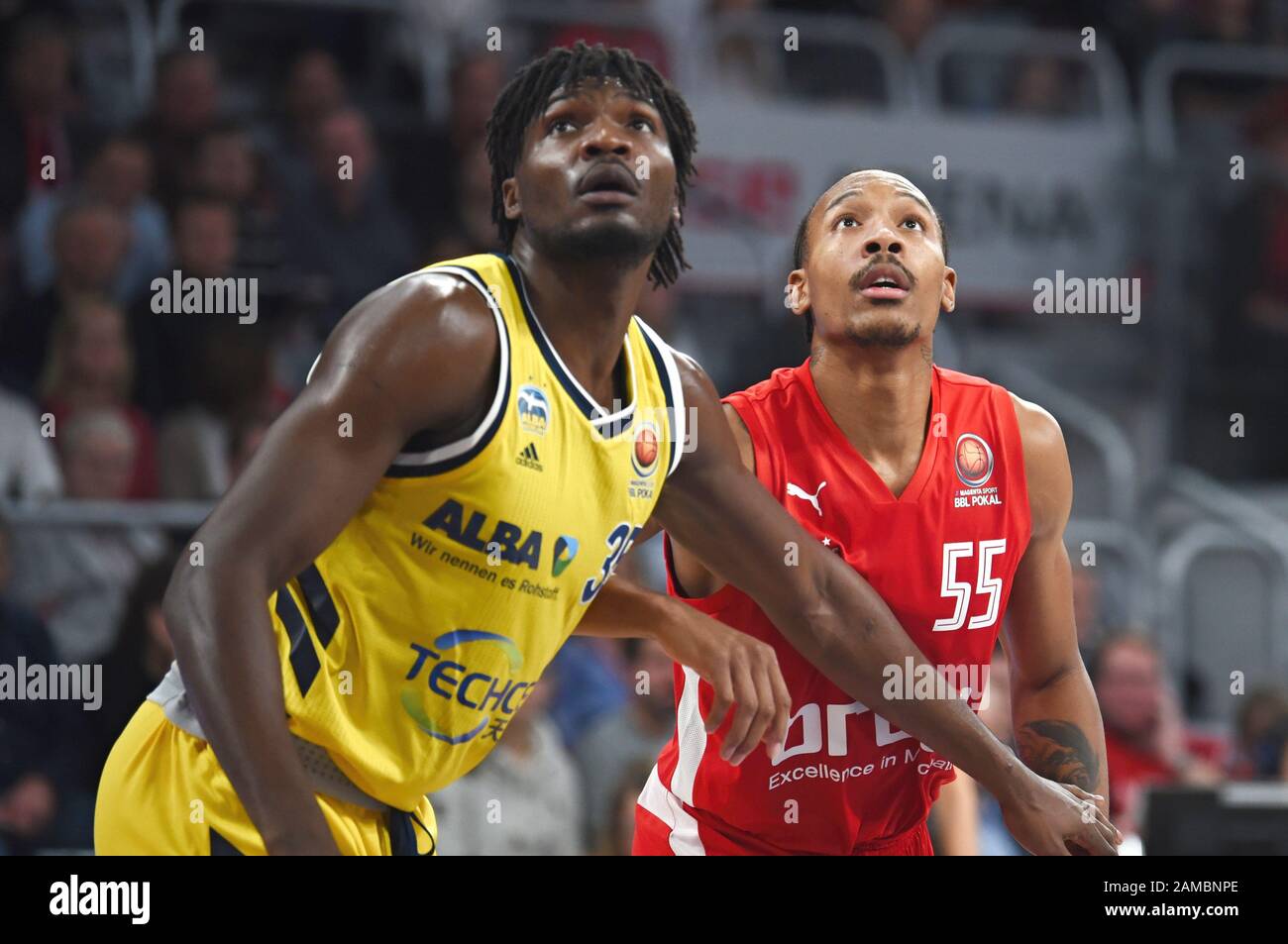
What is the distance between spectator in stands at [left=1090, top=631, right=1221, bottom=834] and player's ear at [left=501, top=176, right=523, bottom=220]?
3.70m

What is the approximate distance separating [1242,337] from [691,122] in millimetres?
5968

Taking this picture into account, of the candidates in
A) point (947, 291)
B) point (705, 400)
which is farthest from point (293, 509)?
point (947, 291)

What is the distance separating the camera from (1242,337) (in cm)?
830

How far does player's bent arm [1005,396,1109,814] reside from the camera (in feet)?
10.9

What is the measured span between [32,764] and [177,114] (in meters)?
2.91

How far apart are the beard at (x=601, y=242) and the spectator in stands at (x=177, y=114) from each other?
13.9 ft

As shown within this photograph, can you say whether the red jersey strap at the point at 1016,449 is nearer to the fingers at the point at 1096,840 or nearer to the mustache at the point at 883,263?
the mustache at the point at 883,263

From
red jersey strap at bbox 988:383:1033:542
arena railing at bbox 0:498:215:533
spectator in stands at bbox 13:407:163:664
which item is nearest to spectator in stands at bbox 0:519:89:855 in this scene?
spectator in stands at bbox 13:407:163:664

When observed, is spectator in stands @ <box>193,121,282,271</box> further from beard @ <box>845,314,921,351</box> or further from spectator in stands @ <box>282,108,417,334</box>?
beard @ <box>845,314,921,351</box>

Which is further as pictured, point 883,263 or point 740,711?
point 883,263

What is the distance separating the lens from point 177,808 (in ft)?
8.99

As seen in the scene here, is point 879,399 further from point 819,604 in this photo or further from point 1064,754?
point 1064,754
